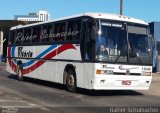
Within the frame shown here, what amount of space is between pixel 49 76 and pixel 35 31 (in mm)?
3171

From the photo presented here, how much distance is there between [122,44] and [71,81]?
276cm

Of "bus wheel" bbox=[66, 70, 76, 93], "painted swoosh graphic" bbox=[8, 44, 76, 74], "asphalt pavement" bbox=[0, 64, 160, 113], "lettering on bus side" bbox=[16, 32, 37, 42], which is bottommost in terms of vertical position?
"asphalt pavement" bbox=[0, 64, 160, 113]

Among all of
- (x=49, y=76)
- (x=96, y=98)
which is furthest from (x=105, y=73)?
(x=49, y=76)

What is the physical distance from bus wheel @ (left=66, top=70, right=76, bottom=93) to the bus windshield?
2133mm

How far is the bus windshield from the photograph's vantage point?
617 inches

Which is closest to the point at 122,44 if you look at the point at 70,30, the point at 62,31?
the point at 70,30

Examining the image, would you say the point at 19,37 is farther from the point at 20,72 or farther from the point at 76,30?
the point at 76,30

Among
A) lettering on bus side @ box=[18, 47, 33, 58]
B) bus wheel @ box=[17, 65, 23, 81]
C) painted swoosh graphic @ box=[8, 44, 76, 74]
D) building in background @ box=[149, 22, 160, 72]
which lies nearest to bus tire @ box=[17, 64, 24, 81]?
bus wheel @ box=[17, 65, 23, 81]

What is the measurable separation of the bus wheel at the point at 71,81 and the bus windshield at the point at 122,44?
213cm

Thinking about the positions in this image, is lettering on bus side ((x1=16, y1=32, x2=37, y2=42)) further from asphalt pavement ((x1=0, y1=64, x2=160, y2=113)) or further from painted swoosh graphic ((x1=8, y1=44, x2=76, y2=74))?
asphalt pavement ((x1=0, y1=64, x2=160, y2=113))

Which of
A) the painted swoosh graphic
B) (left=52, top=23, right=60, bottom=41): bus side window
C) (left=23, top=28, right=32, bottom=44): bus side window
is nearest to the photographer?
the painted swoosh graphic

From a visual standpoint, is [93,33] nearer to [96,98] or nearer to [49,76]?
[96,98]

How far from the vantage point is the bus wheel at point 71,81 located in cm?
1725

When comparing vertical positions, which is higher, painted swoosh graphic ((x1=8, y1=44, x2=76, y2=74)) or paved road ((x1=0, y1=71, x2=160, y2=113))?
painted swoosh graphic ((x1=8, y1=44, x2=76, y2=74))
